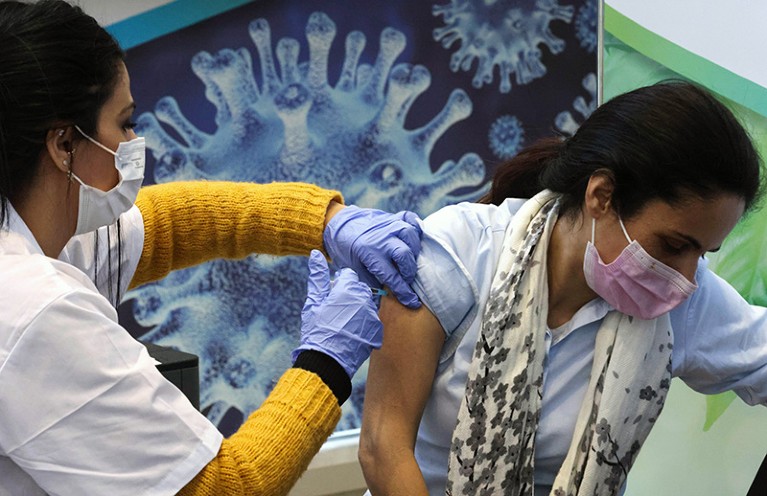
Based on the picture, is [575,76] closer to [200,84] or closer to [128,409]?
[200,84]

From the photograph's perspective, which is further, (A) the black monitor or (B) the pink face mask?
(A) the black monitor

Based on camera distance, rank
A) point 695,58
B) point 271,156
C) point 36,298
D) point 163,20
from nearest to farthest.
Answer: point 36,298
point 695,58
point 163,20
point 271,156

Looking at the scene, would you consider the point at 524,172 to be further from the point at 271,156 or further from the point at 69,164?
the point at 271,156

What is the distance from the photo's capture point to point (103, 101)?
146 centimetres

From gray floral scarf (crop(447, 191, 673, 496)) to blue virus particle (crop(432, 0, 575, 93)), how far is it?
176cm

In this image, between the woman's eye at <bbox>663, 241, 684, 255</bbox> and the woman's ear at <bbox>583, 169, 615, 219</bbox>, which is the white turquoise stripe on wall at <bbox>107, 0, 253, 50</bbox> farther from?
the woman's eye at <bbox>663, 241, 684, 255</bbox>

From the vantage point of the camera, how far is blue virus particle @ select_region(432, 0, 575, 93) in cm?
346

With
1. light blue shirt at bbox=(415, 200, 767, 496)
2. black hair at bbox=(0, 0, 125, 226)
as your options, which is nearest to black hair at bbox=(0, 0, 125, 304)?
black hair at bbox=(0, 0, 125, 226)

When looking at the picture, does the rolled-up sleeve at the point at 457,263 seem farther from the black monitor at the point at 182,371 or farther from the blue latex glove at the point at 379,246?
the black monitor at the point at 182,371

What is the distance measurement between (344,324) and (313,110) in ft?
5.81

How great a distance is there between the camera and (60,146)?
1.41 meters

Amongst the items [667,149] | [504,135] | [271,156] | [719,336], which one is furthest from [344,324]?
[504,135]

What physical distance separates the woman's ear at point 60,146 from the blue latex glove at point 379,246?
61 centimetres

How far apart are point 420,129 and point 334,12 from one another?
534mm
